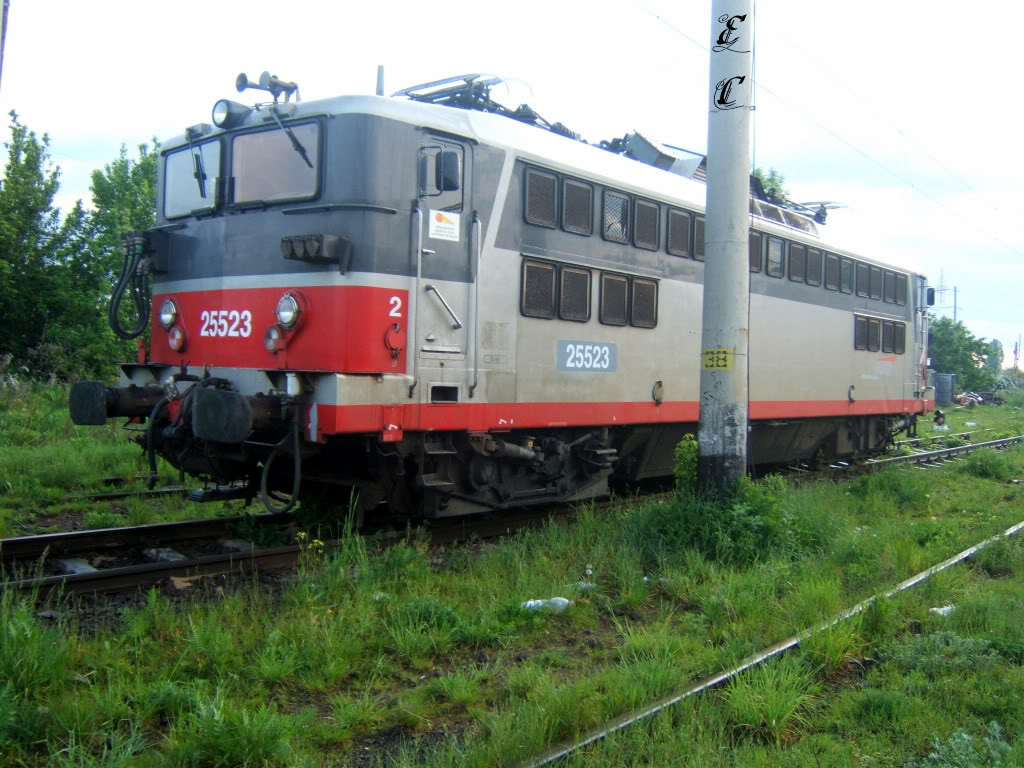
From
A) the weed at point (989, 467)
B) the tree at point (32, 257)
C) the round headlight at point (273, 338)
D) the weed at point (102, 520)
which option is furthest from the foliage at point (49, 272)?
the weed at point (989, 467)

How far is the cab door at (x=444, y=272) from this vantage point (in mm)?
6652

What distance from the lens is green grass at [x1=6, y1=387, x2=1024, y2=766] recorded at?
3551 millimetres

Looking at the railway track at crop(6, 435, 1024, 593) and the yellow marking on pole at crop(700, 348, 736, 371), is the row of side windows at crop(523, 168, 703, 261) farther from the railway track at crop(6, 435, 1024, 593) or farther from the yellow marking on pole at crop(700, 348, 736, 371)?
the railway track at crop(6, 435, 1024, 593)

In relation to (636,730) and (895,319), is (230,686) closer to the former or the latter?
(636,730)

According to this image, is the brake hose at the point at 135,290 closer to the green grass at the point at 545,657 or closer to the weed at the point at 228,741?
the green grass at the point at 545,657

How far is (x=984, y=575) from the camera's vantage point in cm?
670

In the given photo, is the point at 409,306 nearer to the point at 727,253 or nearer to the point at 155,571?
the point at 155,571

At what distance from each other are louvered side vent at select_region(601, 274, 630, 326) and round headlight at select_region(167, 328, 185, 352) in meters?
3.88

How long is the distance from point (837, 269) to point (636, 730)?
34.8 feet

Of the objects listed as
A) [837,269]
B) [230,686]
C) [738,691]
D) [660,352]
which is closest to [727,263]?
[660,352]

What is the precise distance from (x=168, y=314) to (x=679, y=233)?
17.5 ft

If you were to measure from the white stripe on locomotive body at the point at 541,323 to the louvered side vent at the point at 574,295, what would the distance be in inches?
3.3

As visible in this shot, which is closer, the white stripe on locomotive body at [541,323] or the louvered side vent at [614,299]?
the white stripe on locomotive body at [541,323]

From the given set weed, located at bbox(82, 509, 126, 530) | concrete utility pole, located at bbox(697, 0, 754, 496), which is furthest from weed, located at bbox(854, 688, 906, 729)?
weed, located at bbox(82, 509, 126, 530)
